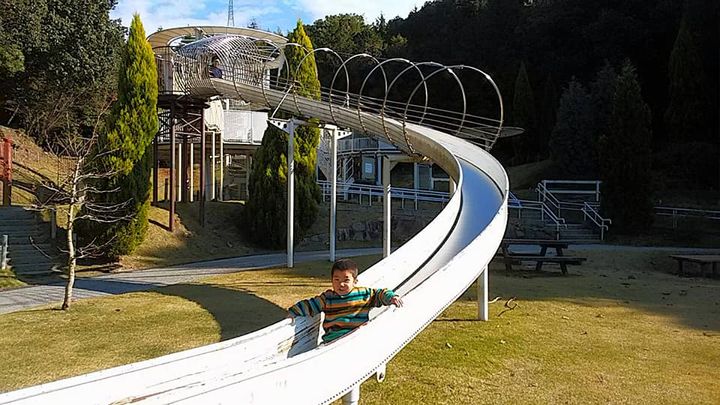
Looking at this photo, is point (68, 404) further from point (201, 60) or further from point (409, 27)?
point (409, 27)

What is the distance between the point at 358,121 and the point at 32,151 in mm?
15521

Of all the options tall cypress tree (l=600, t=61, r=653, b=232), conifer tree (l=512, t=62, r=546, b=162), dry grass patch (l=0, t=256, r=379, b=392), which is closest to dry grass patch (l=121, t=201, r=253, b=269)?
dry grass patch (l=0, t=256, r=379, b=392)

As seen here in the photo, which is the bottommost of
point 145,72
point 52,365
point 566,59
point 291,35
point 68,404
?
point 52,365

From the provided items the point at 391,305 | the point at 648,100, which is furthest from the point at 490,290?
the point at 648,100

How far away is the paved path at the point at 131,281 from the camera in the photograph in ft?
33.7

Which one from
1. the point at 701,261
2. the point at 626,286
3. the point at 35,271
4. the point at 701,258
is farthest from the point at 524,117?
the point at 35,271

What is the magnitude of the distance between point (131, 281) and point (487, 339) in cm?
764

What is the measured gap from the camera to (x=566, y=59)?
3572 cm

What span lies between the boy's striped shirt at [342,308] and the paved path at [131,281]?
6.71 m

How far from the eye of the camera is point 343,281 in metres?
4.49

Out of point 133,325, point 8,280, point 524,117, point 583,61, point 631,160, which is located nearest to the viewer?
point 133,325

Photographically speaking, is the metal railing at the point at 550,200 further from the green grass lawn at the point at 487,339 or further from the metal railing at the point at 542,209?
the green grass lawn at the point at 487,339

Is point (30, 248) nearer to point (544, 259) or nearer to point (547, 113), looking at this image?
point (544, 259)

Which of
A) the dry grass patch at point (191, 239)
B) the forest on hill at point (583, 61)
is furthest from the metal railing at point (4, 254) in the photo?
the forest on hill at point (583, 61)
